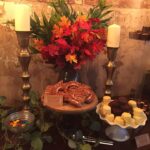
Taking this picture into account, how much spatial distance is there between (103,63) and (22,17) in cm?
65

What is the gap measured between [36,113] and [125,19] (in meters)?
0.79

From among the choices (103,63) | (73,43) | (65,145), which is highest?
(73,43)

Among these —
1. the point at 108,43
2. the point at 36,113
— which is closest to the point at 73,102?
the point at 36,113

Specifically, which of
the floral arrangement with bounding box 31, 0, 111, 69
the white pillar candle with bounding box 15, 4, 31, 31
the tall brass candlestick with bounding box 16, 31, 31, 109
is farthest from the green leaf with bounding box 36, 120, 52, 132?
the white pillar candle with bounding box 15, 4, 31, 31

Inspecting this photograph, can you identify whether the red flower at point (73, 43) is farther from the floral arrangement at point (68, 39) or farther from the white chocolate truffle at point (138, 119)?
the white chocolate truffle at point (138, 119)

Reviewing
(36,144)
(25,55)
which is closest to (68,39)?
(25,55)

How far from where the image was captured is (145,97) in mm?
1316

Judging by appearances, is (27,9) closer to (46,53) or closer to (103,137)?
(46,53)

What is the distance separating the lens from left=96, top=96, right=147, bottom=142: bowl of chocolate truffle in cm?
87

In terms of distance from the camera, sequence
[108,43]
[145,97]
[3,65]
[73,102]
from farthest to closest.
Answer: [145,97], [3,65], [108,43], [73,102]

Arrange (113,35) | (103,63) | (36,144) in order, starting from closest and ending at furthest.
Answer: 1. (36,144)
2. (113,35)
3. (103,63)

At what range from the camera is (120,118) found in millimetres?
873

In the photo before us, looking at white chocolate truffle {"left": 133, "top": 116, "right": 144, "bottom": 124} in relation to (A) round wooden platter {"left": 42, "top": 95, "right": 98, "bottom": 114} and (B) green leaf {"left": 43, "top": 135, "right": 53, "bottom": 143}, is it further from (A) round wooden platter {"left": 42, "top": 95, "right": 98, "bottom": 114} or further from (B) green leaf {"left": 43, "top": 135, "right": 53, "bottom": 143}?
(B) green leaf {"left": 43, "top": 135, "right": 53, "bottom": 143}

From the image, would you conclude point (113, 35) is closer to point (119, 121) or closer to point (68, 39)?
point (68, 39)
